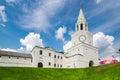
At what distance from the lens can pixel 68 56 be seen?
87688 mm

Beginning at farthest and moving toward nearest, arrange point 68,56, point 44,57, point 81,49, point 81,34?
1. point 68,56
2. point 81,34
3. point 81,49
4. point 44,57

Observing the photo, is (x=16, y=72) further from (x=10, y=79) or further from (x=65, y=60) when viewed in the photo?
(x=65, y=60)

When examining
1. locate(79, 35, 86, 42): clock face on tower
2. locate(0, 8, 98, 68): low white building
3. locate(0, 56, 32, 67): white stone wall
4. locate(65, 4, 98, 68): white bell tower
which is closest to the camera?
locate(0, 56, 32, 67): white stone wall

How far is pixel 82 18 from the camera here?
90.1m

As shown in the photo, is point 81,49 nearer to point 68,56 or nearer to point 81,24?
point 68,56

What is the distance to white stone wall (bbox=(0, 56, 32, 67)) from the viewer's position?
228 feet

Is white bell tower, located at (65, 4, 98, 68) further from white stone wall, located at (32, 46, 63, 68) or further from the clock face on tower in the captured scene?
white stone wall, located at (32, 46, 63, 68)

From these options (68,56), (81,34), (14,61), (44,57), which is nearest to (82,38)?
(81,34)

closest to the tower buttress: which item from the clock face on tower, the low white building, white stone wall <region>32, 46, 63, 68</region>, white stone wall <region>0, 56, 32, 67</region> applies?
the low white building

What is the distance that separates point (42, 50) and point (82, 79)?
3805 centimetres

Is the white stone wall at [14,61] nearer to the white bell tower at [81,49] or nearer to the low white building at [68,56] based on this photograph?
the low white building at [68,56]

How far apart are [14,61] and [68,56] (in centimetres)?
2865

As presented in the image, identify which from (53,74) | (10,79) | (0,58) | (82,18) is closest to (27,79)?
(10,79)

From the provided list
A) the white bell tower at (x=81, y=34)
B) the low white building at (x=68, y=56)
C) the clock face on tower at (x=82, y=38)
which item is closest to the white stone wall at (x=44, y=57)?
the low white building at (x=68, y=56)
